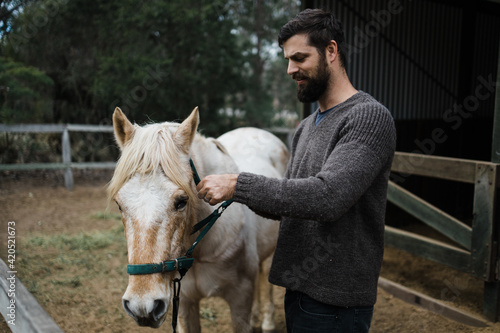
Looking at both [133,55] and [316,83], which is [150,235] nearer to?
[316,83]

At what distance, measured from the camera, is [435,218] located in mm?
3492

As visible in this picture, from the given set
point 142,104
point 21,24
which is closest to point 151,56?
point 142,104

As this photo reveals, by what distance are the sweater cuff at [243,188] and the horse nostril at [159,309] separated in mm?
507

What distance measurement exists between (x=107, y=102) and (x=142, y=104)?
0.84 meters

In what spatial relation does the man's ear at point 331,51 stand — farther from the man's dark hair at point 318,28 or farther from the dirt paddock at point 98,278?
the dirt paddock at point 98,278

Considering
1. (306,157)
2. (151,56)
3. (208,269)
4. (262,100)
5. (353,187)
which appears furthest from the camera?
(262,100)

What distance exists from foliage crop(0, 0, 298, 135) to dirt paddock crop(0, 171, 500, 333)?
372 cm

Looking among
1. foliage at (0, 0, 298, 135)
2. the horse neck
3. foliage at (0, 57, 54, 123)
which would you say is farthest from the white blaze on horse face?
foliage at (0, 0, 298, 135)

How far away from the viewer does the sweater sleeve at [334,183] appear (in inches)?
47.6

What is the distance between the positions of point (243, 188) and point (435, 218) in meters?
2.84

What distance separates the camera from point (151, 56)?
31.1 ft

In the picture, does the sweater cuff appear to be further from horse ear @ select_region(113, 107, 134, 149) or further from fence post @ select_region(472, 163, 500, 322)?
fence post @ select_region(472, 163, 500, 322)

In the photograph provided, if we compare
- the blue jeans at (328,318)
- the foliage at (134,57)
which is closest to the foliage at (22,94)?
the foliage at (134,57)

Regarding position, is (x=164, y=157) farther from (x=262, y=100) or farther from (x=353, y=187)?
(x=262, y=100)
